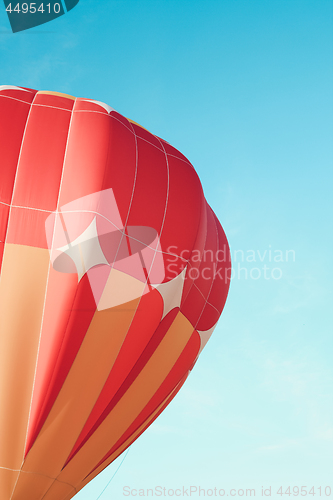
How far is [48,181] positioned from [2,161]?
1.76ft

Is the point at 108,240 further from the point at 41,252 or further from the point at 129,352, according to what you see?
the point at 129,352

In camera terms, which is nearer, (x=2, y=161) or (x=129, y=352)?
(x=2, y=161)

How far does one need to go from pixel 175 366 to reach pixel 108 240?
93.8 inches

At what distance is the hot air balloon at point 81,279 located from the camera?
4777 mm

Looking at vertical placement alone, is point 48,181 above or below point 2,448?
above

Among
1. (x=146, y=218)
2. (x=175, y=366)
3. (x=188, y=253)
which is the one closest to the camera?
(x=146, y=218)

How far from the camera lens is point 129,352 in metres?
5.50

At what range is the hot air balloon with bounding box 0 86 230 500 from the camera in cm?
478

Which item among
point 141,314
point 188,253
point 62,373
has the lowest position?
point 62,373

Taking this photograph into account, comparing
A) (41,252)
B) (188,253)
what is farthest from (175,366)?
(41,252)

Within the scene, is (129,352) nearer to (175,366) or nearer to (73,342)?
(73,342)

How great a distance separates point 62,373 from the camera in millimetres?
4863

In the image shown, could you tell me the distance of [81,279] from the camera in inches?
193

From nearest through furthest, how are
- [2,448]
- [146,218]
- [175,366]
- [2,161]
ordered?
[2,448], [2,161], [146,218], [175,366]
